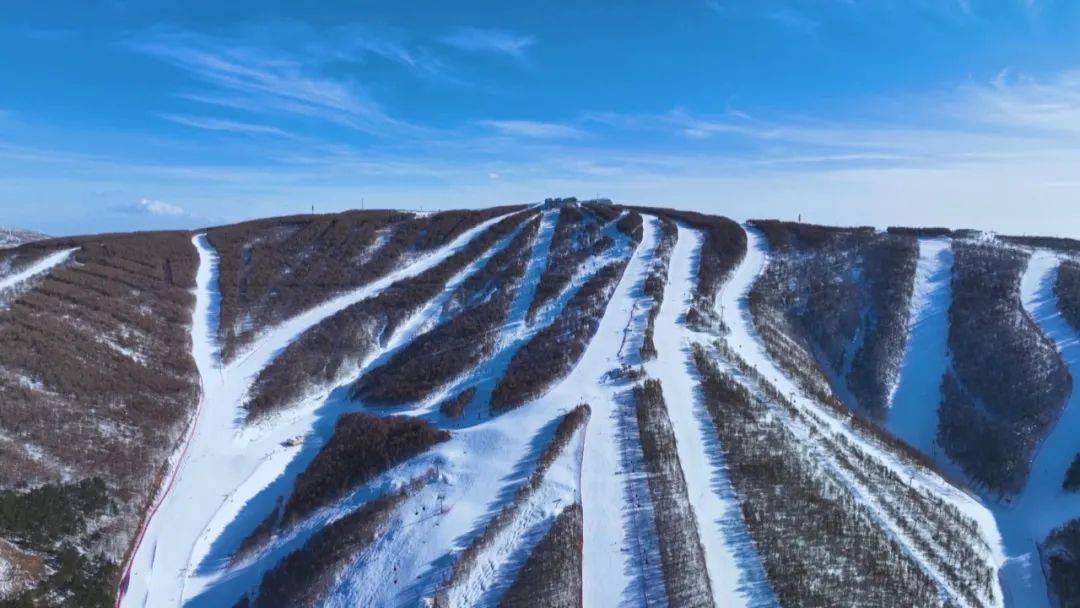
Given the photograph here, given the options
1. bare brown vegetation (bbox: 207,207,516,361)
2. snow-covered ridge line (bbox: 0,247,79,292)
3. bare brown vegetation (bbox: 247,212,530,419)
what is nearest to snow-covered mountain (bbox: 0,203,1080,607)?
bare brown vegetation (bbox: 247,212,530,419)

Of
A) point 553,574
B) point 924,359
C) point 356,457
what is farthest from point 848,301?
point 356,457

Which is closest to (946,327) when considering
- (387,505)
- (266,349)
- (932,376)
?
(932,376)

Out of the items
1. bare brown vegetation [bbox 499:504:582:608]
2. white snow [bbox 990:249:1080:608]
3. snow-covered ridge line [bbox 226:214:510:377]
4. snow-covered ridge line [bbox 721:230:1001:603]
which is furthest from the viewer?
snow-covered ridge line [bbox 226:214:510:377]

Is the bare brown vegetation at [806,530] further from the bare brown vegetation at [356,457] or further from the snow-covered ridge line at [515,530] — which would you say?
the bare brown vegetation at [356,457]

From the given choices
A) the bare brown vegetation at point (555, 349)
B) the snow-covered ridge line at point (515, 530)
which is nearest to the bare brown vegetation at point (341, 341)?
the bare brown vegetation at point (555, 349)

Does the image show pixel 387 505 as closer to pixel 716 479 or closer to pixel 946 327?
pixel 716 479

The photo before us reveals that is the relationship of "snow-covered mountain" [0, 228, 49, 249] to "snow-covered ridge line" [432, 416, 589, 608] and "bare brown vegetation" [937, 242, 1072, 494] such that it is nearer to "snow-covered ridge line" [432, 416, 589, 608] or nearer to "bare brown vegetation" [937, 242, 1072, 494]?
"snow-covered ridge line" [432, 416, 589, 608]

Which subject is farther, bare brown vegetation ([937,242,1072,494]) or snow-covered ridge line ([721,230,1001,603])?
bare brown vegetation ([937,242,1072,494])
